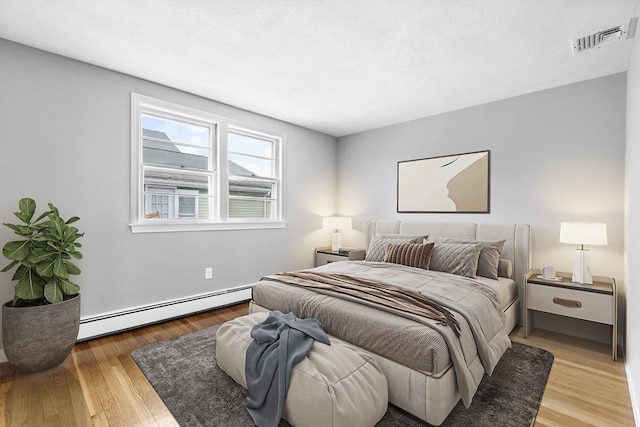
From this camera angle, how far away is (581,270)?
2.73 metres

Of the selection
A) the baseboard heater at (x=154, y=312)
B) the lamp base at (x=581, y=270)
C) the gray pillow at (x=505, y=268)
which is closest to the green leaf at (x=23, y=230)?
the baseboard heater at (x=154, y=312)

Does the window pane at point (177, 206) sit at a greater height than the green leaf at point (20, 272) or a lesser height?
greater

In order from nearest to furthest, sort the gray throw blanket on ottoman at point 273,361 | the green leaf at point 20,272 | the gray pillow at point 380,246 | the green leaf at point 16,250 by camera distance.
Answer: the gray throw blanket on ottoman at point 273,361 → the green leaf at point 16,250 → the green leaf at point 20,272 → the gray pillow at point 380,246

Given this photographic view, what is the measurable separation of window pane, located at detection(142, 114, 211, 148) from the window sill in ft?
3.16

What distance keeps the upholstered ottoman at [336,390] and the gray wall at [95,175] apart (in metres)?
2.24

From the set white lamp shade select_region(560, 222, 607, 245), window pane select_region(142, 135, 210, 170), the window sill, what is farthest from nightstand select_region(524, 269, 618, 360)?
window pane select_region(142, 135, 210, 170)

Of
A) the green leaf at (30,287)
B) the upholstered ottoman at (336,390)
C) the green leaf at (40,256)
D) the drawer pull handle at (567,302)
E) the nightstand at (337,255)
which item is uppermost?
the green leaf at (40,256)

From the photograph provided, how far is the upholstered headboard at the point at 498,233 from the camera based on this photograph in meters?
3.20

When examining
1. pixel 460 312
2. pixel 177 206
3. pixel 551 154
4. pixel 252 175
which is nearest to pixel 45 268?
pixel 177 206

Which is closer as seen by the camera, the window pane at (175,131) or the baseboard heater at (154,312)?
the baseboard heater at (154,312)

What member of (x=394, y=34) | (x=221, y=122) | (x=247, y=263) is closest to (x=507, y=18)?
(x=394, y=34)

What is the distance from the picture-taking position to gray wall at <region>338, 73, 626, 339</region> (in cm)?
286

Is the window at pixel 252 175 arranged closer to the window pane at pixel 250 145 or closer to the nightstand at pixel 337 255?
the window pane at pixel 250 145

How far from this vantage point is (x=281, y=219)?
4.46 metres
